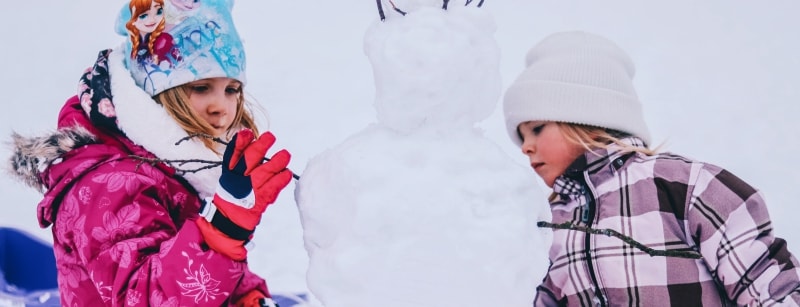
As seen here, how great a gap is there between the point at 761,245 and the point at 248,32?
3136 mm

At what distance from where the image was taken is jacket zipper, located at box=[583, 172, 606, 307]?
1.43m

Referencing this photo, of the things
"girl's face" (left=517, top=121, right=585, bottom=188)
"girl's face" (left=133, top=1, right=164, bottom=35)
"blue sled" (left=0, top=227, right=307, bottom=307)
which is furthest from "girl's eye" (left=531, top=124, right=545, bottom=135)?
"blue sled" (left=0, top=227, right=307, bottom=307)

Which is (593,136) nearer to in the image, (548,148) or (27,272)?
(548,148)

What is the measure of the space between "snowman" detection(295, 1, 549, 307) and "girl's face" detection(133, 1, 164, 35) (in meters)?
0.66

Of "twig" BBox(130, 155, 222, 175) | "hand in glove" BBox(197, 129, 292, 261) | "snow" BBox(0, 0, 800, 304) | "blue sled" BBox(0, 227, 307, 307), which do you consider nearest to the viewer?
"hand in glove" BBox(197, 129, 292, 261)

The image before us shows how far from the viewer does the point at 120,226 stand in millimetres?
1263

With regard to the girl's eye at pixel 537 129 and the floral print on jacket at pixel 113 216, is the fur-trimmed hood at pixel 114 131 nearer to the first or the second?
the floral print on jacket at pixel 113 216

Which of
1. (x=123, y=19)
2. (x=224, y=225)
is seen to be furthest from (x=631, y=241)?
(x=123, y=19)

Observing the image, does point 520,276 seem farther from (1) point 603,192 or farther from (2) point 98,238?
(2) point 98,238

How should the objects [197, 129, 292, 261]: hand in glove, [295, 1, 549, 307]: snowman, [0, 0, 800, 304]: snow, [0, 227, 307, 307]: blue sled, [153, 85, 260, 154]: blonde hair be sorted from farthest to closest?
[0, 0, 800, 304]: snow < [0, 227, 307, 307]: blue sled < [153, 85, 260, 154]: blonde hair < [197, 129, 292, 261]: hand in glove < [295, 1, 549, 307]: snowman

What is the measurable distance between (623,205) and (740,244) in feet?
0.76

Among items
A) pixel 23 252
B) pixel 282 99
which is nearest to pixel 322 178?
pixel 23 252

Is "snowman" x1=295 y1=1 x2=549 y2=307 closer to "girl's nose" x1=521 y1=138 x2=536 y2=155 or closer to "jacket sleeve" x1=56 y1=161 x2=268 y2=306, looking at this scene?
Answer: "jacket sleeve" x1=56 y1=161 x2=268 y2=306

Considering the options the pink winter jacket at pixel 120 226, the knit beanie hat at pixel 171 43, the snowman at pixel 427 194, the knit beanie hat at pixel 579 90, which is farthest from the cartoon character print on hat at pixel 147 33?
the knit beanie hat at pixel 579 90
